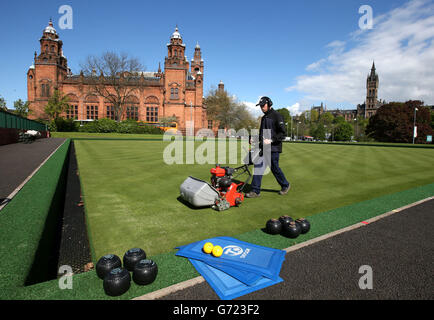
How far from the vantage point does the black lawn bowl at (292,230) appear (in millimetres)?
3748

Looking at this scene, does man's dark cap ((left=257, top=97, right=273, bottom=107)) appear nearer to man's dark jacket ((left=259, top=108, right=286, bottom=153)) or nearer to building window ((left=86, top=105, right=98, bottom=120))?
man's dark jacket ((left=259, top=108, right=286, bottom=153))

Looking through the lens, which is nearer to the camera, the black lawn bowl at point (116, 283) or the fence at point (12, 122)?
the black lawn bowl at point (116, 283)

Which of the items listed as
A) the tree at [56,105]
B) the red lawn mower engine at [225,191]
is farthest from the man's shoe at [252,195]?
the tree at [56,105]

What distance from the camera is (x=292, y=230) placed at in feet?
12.3

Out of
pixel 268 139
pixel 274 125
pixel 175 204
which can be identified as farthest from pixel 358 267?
pixel 274 125

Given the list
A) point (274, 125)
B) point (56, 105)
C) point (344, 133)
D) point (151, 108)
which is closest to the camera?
point (274, 125)

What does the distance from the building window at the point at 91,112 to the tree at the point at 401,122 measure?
7731 cm

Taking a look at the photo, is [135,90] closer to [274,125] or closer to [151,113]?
[151,113]

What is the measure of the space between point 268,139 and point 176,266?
4.02m

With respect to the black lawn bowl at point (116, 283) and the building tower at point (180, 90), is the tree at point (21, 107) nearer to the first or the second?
the building tower at point (180, 90)

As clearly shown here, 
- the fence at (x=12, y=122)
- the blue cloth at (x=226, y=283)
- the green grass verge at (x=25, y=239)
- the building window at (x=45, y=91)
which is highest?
the building window at (x=45, y=91)

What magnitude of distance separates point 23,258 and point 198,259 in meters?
1.95

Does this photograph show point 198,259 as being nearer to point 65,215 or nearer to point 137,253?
point 137,253

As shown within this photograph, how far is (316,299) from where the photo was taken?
2379 mm
